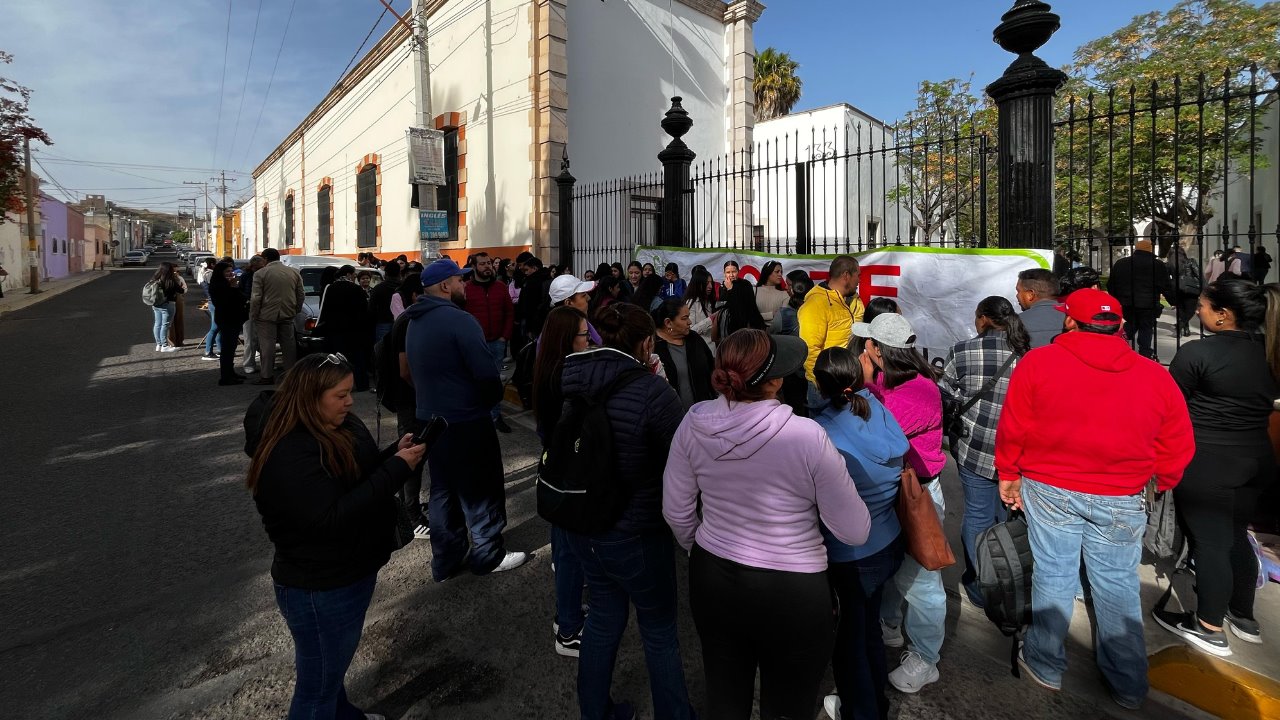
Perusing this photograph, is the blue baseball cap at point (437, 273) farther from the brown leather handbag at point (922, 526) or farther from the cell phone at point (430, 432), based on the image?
the brown leather handbag at point (922, 526)

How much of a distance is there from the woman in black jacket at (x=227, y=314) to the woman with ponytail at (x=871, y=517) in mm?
9734

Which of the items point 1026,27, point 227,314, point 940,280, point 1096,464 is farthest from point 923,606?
point 227,314

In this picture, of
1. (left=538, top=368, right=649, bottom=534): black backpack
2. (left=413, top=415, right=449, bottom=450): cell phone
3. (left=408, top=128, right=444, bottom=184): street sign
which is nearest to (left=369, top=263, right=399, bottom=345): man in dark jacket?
(left=408, top=128, right=444, bottom=184): street sign

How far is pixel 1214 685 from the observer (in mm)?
2941

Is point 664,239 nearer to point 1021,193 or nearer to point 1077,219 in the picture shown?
point 1021,193

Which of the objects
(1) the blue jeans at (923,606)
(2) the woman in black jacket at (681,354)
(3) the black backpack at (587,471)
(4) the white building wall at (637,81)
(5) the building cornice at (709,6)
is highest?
(5) the building cornice at (709,6)

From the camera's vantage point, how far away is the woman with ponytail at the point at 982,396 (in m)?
3.46

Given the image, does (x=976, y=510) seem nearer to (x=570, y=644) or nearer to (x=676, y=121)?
(x=570, y=644)

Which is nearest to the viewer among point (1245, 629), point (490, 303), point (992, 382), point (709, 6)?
point (1245, 629)

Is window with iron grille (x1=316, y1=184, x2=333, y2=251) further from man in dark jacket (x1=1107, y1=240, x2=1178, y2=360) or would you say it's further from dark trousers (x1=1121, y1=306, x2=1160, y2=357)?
dark trousers (x1=1121, y1=306, x2=1160, y2=357)

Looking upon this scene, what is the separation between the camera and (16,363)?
11062mm

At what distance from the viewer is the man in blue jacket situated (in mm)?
3793

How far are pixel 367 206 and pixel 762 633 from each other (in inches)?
928

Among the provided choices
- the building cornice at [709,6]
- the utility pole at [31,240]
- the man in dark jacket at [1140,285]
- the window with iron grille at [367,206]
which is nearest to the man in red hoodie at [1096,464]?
the man in dark jacket at [1140,285]
